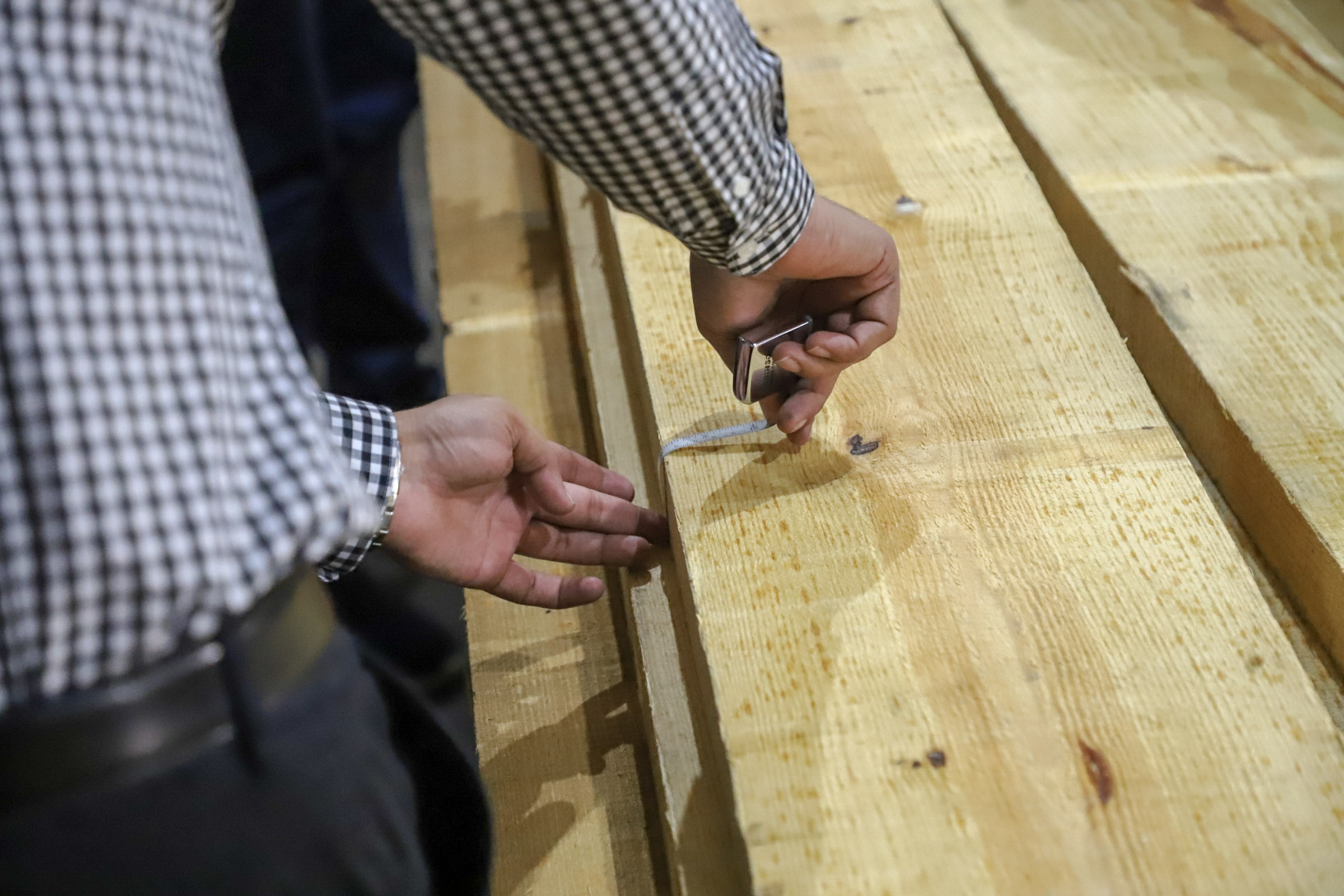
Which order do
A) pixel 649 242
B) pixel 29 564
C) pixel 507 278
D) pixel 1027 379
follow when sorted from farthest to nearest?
pixel 507 278, pixel 649 242, pixel 1027 379, pixel 29 564

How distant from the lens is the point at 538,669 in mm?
929

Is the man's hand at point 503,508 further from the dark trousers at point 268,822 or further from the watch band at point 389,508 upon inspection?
the dark trousers at point 268,822

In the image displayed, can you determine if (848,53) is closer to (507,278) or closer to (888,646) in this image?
(507,278)

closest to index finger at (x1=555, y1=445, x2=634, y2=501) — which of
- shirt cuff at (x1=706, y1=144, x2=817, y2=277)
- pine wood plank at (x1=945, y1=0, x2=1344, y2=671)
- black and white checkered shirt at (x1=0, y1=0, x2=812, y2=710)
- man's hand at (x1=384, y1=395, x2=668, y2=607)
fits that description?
man's hand at (x1=384, y1=395, x2=668, y2=607)

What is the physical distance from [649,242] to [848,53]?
43 centimetres

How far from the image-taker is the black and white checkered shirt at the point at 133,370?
45 centimetres

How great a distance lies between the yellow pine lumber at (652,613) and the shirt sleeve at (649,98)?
27 centimetres

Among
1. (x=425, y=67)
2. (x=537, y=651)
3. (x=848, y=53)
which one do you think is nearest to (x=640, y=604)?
(x=537, y=651)

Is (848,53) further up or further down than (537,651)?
further up

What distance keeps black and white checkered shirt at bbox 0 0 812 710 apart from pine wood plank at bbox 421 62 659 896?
1.28 feet

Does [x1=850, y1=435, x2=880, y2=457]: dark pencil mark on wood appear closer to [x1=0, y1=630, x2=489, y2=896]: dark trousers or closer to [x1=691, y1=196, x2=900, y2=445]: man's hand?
[x1=691, y1=196, x2=900, y2=445]: man's hand

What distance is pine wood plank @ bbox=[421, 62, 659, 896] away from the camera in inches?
32.2

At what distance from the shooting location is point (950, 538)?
0.82 metres

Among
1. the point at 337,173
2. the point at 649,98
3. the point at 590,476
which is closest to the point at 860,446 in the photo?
the point at 590,476
